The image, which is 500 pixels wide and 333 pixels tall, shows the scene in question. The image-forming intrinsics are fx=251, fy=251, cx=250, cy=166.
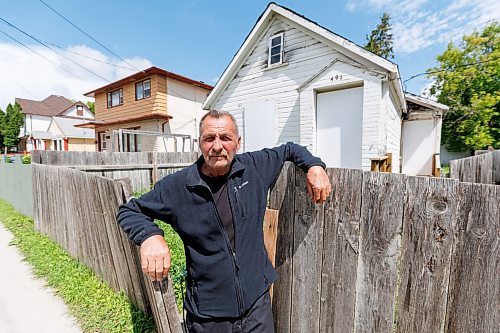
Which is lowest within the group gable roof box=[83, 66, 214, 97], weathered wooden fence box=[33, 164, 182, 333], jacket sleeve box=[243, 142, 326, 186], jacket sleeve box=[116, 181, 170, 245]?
weathered wooden fence box=[33, 164, 182, 333]

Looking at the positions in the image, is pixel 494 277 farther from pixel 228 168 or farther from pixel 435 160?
pixel 435 160

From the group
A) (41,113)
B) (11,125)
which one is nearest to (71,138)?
(11,125)

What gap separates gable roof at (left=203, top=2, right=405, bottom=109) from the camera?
6859 mm

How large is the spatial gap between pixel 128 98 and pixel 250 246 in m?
18.2

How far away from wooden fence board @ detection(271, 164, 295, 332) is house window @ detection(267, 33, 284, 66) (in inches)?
320

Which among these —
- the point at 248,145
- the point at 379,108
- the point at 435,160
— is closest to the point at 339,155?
the point at 379,108

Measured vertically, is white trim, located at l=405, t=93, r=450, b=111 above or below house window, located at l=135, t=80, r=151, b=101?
below

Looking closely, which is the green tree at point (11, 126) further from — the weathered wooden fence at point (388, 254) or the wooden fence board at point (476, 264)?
the wooden fence board at point (476, 264)

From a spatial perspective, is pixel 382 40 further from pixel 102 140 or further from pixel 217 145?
pixel 217 145

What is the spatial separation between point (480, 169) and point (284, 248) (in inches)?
169

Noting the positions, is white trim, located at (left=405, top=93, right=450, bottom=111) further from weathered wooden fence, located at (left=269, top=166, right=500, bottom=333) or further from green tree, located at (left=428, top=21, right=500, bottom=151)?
green tree, located at (left=428, top=21, right=500, bottom=151)

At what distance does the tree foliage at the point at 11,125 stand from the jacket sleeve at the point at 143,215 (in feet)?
178

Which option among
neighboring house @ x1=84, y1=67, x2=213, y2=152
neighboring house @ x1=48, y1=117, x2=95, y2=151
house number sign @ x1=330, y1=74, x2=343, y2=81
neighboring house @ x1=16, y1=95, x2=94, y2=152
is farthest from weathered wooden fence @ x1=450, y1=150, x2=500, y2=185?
neighboring house @ x1=16, y1=95, x2=94, y2=152

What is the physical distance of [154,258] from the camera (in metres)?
1.39
